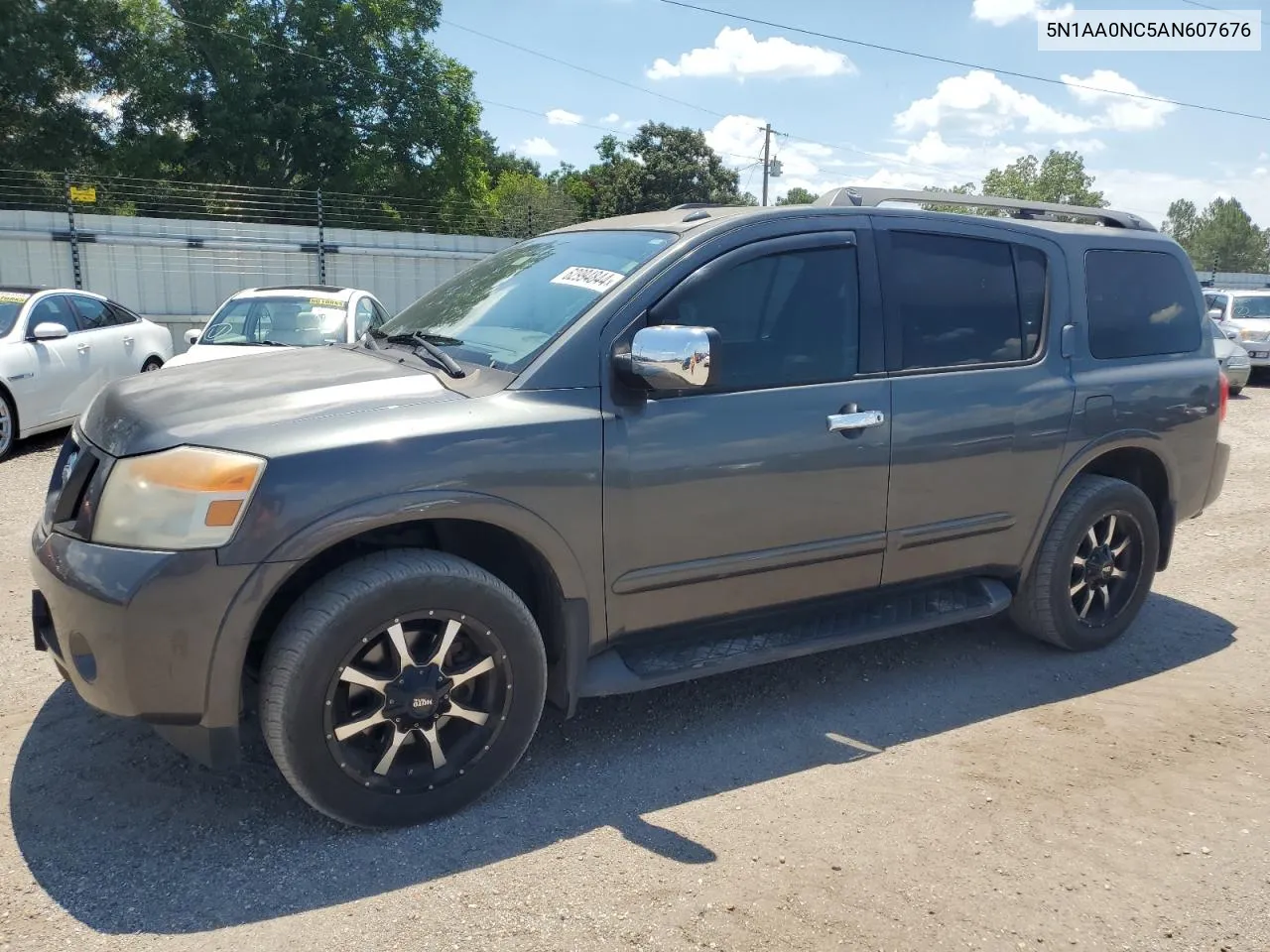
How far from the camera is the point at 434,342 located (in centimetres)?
372

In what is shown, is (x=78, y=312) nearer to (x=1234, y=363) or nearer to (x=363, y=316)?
(x=363, y=316)

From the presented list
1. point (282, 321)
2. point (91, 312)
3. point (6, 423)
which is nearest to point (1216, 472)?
point (282, 321)

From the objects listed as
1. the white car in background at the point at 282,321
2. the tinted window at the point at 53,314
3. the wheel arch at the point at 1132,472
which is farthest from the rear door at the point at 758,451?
the tinted window at the point at 53,314

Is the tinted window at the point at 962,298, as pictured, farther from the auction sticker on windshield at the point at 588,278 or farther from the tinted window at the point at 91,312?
the tinted window at the point at 91,312

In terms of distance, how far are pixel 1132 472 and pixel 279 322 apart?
290 inches

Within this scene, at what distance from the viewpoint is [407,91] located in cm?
3588

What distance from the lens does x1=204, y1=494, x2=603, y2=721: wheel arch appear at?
275 centimetres

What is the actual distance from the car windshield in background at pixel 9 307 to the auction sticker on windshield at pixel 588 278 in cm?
730

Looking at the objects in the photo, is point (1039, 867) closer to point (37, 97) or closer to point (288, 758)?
point (288, 758)

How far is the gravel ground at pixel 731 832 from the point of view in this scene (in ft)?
8.63

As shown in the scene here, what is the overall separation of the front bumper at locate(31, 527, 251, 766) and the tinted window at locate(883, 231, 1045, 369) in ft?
8.65

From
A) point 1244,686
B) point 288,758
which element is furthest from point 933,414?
point 288,758

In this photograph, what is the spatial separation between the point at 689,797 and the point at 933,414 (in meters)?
1.74

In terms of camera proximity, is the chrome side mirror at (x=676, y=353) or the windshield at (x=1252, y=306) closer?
A: the chrome side mirror at (x=676, y=353)
